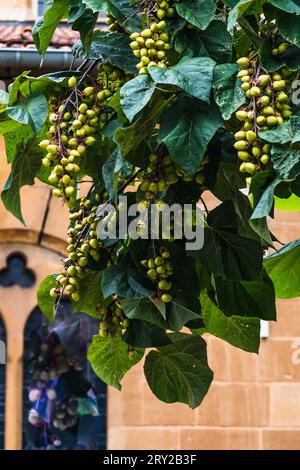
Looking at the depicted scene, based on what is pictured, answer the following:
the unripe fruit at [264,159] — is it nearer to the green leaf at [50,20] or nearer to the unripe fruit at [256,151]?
the unripe fruit at [256,151]

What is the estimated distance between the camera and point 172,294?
8.74ft

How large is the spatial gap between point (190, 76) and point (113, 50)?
261 mm

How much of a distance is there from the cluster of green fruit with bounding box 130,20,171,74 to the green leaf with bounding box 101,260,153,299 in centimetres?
39

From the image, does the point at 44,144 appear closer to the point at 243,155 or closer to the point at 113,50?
the point at 113,50

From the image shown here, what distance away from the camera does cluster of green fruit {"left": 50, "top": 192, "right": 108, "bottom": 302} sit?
8.87ft

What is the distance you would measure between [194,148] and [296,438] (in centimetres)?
482

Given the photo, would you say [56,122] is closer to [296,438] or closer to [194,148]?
[194,148]

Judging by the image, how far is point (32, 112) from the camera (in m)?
2.62

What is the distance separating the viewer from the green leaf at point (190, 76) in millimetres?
2422

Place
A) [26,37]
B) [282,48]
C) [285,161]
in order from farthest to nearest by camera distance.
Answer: [26,37]
[282,48]
[285,161]

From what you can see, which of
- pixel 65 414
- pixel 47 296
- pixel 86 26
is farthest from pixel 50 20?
pixel 65 414

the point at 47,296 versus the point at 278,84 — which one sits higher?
the point at 278,84

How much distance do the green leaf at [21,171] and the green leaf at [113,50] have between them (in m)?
0.24
